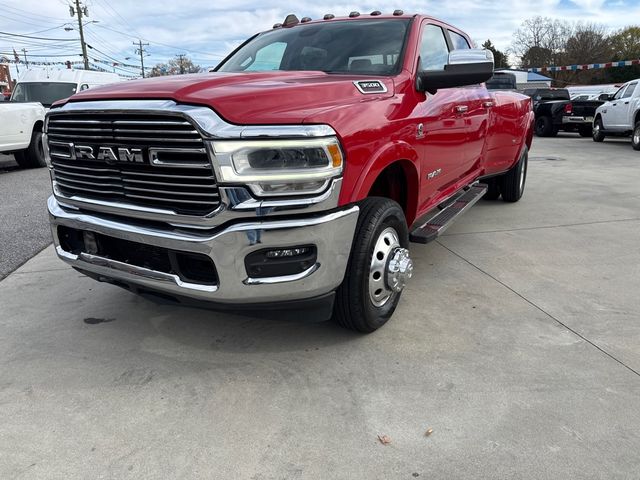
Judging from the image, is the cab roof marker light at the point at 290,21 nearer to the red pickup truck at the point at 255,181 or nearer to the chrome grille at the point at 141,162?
the red pickup truck at the point at 255,181

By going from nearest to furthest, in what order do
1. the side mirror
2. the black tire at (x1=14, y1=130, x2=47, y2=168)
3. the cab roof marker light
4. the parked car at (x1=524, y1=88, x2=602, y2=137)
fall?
the side mirror
the cab roof marker light
the black tire at (x1=14, y1=130, x2=47, y2=168)
the parked car at (x1=524, y1=88, x2=602, y2=137)

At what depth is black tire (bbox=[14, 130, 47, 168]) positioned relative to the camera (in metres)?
10.5

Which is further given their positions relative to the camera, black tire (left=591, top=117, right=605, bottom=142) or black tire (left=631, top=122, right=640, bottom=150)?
black tire (left=591, top=117, right=605, bottom=142)

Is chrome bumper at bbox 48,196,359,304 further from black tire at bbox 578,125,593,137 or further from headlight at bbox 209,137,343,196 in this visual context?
black tire at bbox 578,125,593,137

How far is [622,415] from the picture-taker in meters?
2.33

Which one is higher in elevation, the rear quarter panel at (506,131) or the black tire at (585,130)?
the rear quarter panel at (506,131)

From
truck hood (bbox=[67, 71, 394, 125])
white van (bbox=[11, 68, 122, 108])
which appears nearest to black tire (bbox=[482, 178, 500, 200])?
truck hood (bbox=[67, 71, 394, 125])

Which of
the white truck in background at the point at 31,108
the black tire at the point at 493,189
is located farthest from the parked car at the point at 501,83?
the white truck in background at the point at 31,108

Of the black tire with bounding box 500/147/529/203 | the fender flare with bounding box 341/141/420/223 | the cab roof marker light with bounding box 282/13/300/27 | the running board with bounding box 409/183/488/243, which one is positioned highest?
the cab roof marker light with bounding box 282/13/300/27

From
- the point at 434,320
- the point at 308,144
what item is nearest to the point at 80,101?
the point at 308,144

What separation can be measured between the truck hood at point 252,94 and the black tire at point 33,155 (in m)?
9.03

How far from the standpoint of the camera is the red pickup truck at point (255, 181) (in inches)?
90.9

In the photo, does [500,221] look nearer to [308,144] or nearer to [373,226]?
[373,226]

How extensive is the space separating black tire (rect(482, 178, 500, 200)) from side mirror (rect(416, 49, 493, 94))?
3736 millimetres
